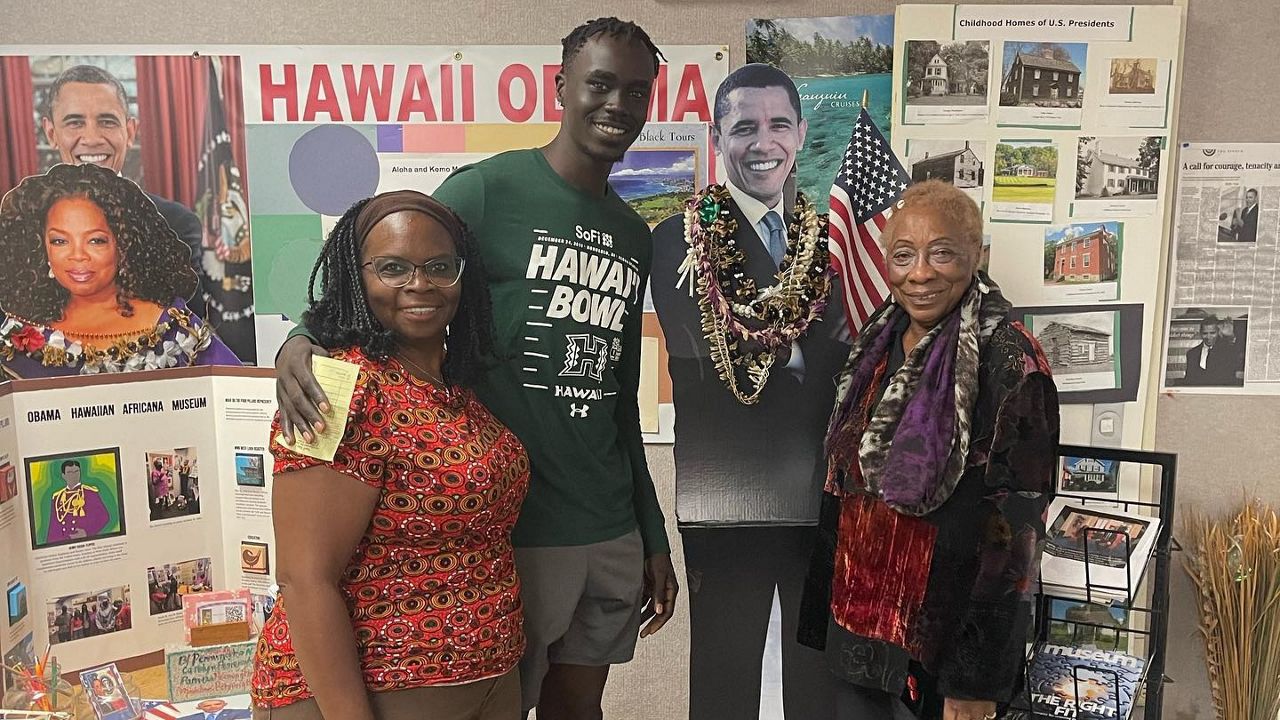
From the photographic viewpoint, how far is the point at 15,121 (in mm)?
2430

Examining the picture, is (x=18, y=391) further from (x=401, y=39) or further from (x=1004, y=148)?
(x=1004, y=148)

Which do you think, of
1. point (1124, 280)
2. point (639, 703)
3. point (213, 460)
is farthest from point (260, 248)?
point (1124, 280)

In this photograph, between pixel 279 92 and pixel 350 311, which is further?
pixel 279 92

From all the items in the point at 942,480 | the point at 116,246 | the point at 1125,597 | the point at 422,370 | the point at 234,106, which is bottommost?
the point at 1125,597

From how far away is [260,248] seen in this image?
2.53 m

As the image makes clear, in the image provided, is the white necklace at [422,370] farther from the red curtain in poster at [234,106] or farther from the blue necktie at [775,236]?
the red curtain in poster at [234,106]

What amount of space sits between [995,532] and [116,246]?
2.49 metres

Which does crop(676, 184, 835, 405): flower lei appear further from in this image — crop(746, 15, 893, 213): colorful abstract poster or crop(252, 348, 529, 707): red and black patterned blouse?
crop(252, 348, 529, 707): red and black patterned blouse

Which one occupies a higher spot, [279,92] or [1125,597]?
[279,92]

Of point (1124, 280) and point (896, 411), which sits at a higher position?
point (1124, 280)

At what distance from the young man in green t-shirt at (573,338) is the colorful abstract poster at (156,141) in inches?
44.9

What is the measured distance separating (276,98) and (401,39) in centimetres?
41

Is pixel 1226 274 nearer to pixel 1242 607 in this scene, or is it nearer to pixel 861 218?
pixel 1242 607

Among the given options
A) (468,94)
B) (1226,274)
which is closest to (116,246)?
(468,94)
